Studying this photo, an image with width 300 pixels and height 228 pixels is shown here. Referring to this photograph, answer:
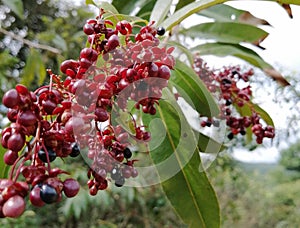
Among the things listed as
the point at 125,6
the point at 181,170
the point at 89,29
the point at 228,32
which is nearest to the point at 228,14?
the point at 228,32

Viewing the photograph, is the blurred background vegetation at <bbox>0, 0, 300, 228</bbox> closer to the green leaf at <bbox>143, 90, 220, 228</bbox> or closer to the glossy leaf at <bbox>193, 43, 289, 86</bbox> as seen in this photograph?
the glossy leaf at <bbox>193, 43, 289, 86</bbox>

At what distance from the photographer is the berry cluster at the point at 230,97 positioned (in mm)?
1269

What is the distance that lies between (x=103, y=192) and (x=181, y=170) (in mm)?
1906

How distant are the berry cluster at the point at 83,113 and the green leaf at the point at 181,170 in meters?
0.14

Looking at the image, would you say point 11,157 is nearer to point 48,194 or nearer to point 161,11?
point 48,194

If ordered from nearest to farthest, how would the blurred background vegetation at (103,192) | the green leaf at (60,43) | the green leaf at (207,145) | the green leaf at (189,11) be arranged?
the green leaf at (189,11), the green leaf at (207,145), the green leaf at (60,43), the blurred background vegetation at (103,192)

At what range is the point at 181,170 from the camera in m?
0.89

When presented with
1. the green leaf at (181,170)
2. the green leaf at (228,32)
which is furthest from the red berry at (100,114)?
the green leaf at (228,32)

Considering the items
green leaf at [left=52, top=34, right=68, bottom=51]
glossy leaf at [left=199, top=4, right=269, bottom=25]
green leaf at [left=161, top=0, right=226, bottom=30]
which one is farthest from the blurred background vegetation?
green leaf at [left=161, top=0, right=226, bottom=30]

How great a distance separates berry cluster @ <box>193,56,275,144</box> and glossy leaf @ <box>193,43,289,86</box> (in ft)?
0.20

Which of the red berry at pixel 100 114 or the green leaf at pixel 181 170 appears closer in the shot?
the red berry at pixel 100 114

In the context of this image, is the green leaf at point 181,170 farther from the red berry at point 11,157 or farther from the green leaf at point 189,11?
the red berry at point 11,157

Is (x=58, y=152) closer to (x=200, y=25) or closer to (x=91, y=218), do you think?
(x=200, y=25)

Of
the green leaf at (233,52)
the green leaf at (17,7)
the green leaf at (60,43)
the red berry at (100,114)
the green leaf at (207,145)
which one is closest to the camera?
the red berry at (100,114)
